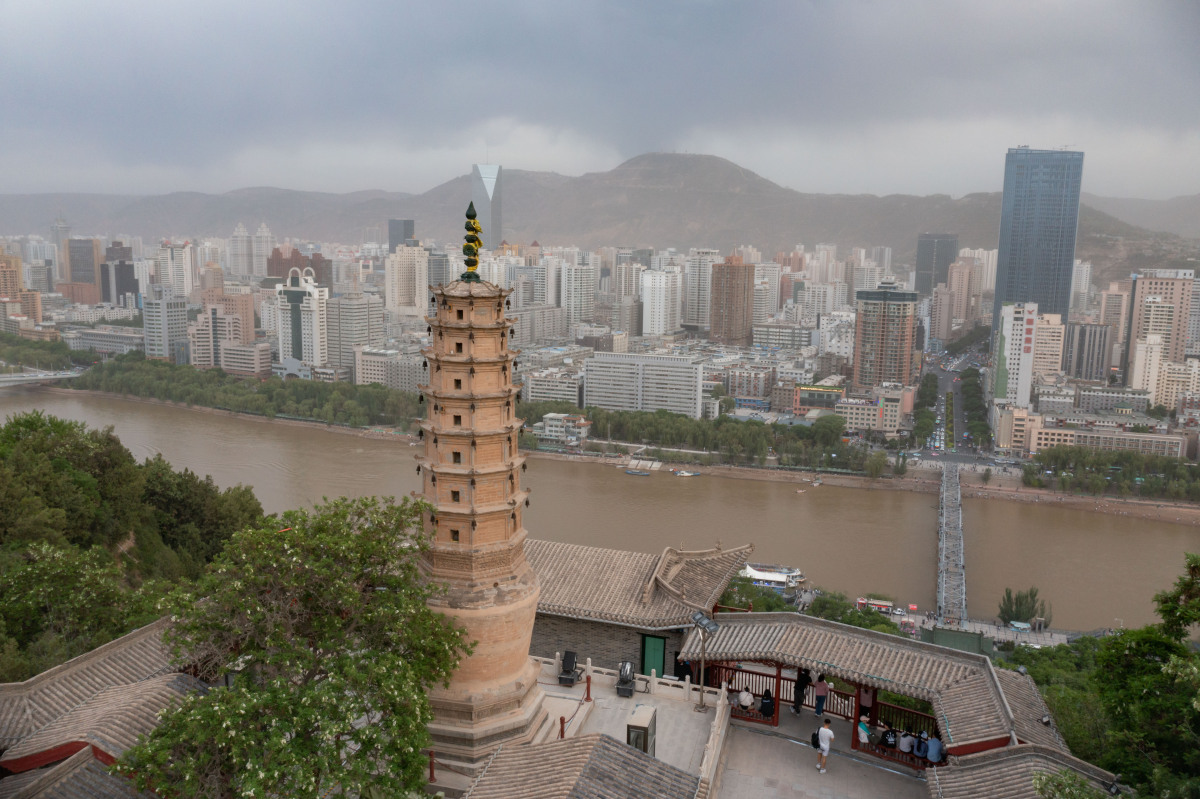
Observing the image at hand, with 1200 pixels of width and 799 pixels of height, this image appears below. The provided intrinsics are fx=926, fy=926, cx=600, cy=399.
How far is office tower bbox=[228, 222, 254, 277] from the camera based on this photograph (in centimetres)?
7156

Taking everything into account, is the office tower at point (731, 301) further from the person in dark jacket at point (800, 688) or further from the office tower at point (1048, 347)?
the person in dark jacket at point (800, 688)

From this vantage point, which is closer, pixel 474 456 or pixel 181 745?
pixel 181 745

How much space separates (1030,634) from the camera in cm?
1270

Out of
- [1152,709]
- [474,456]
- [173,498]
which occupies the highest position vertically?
[474,456]

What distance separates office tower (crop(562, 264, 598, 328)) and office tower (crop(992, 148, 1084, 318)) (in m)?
21.3

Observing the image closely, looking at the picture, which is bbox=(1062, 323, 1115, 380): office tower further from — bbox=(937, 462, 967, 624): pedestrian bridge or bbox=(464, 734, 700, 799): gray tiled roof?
bbox=(464, 734, 700, 799): gray tiled roof

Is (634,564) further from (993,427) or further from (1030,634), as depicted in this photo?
(993,427)

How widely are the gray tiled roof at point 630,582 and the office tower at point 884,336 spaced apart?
2619 cm

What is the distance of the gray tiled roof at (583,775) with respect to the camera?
4.05m

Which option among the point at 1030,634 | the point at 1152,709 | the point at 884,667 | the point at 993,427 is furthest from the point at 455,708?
the point at 993,427

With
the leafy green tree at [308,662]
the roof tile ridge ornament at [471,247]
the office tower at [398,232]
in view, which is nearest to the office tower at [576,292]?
the office tower at [398,232]

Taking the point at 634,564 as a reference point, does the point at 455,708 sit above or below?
below

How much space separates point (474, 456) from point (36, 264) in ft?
212

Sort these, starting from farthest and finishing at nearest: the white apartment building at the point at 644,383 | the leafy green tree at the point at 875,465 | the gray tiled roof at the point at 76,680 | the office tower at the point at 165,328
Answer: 1. the office tower at the point at 165,328
2. the white apartment building at the point at 644,383
3. the leafy green tree at the point at 875,465
4. the gray tiled roof at the point at 76,680
